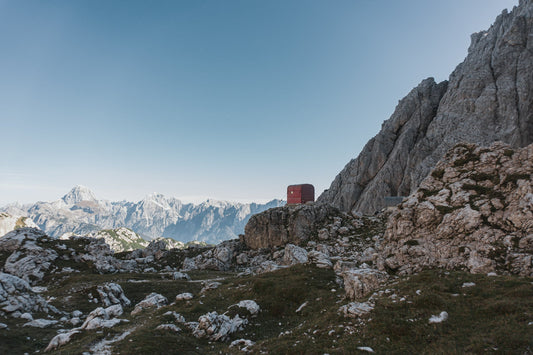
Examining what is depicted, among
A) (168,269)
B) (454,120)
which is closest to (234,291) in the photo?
(168,269)

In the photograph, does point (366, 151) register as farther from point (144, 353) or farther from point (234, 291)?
point (144, 353)

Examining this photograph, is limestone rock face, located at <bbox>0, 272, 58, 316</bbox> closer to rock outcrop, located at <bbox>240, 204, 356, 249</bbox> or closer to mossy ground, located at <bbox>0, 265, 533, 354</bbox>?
mossy ground, located at <bbox>0, 265, 533, 354</bbox>

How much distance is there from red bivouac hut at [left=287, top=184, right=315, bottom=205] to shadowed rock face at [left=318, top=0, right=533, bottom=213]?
29178 mm

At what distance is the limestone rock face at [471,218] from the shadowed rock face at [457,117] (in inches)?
2844

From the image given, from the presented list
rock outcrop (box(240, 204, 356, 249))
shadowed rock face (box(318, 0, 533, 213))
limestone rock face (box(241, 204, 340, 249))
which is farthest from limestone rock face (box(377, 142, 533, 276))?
shadowed rock face (box(318, 0, 533, 213))

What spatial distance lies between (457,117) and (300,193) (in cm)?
8716

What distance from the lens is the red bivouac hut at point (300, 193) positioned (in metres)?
134

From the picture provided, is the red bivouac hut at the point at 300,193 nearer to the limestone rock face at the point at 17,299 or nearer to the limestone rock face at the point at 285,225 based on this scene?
the limestone rock face at the point at 285,225

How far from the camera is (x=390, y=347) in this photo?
18.4m

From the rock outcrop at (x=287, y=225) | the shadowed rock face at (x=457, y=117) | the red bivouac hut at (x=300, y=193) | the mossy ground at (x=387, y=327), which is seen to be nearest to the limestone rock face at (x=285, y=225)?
the rock outcrop at (x=287, y=225)

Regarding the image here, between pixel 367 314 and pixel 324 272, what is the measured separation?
25.2 m

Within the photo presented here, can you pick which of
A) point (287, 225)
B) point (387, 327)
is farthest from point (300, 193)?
point (387, 327)

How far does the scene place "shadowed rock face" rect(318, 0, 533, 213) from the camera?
110 metres

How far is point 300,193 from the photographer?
135m
